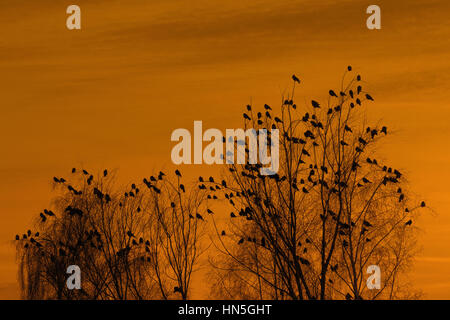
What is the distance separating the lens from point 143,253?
3938 cm

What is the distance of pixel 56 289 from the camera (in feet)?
133
